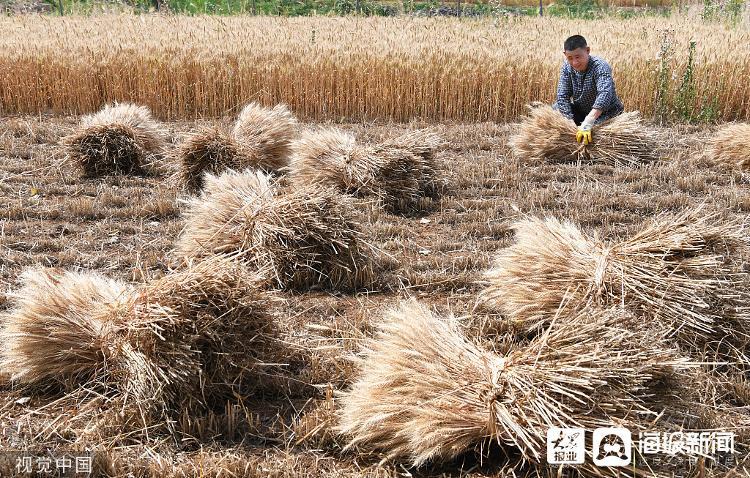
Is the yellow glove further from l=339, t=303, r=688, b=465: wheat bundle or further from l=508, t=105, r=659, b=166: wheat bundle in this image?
l=339, t=303, r=688, b=465: wheat bundle

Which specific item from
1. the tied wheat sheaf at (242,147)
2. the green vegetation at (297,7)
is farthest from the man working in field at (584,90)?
the green vegetation at (297,7)

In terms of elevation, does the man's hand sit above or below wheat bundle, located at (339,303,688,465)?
above

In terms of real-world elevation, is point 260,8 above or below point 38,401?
above

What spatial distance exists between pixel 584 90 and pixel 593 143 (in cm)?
50

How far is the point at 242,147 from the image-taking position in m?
6.38

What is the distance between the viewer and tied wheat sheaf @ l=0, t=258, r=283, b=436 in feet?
9.73

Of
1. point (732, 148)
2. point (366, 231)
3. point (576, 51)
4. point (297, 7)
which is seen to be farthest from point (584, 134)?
point (297, 7)

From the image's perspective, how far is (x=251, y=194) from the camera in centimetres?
448

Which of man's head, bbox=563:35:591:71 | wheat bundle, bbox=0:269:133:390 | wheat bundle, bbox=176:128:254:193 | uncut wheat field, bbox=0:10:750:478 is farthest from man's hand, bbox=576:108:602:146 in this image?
wheat bundle, bbox=0:269:133:390

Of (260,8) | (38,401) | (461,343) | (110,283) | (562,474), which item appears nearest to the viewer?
(562,474)

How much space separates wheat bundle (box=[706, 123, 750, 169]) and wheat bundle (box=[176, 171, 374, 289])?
13.2ft

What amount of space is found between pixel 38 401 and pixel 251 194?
175 centimetres

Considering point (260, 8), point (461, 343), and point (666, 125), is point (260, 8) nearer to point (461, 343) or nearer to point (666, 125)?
point (666, 125)

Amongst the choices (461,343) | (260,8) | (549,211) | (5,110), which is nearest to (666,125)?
(549,211)
